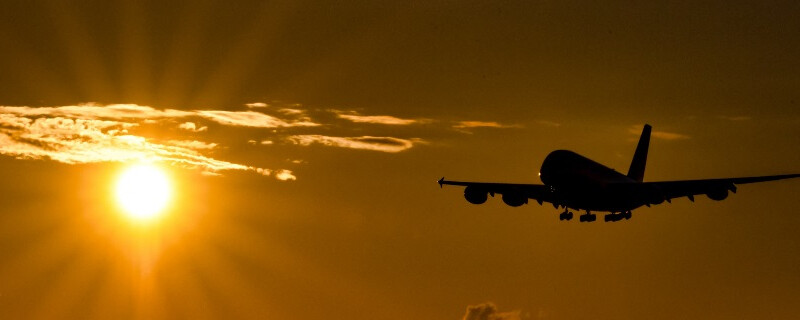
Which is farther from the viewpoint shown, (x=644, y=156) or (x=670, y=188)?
(x=644, y=156)

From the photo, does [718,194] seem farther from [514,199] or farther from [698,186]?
[514,199]

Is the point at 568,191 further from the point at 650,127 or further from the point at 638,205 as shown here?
the point at 650,127

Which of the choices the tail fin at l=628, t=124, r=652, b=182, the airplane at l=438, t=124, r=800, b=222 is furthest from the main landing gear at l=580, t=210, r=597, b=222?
the tail fin at l=628, t=124, r=652, b=182

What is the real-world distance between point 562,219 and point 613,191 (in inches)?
232

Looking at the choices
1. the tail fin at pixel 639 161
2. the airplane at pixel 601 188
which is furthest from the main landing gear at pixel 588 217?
the tail fin at pixel 639 161

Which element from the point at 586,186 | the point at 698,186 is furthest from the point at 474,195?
the point at 698,186

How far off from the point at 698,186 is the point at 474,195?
24.3m

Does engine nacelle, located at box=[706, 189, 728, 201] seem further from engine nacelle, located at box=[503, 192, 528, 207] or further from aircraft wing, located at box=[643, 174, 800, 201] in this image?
engine nacelle, located at box=[503, 192, 528, 207]

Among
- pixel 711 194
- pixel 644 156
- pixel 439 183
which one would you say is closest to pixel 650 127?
pixel 644 156

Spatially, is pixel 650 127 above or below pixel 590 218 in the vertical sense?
above

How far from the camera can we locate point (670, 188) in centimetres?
11331

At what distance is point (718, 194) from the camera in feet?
373

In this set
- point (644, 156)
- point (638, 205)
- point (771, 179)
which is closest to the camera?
point (771, 179)

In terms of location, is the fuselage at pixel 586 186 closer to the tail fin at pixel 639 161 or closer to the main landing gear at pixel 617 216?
the main landing gear at pixel 617 216
